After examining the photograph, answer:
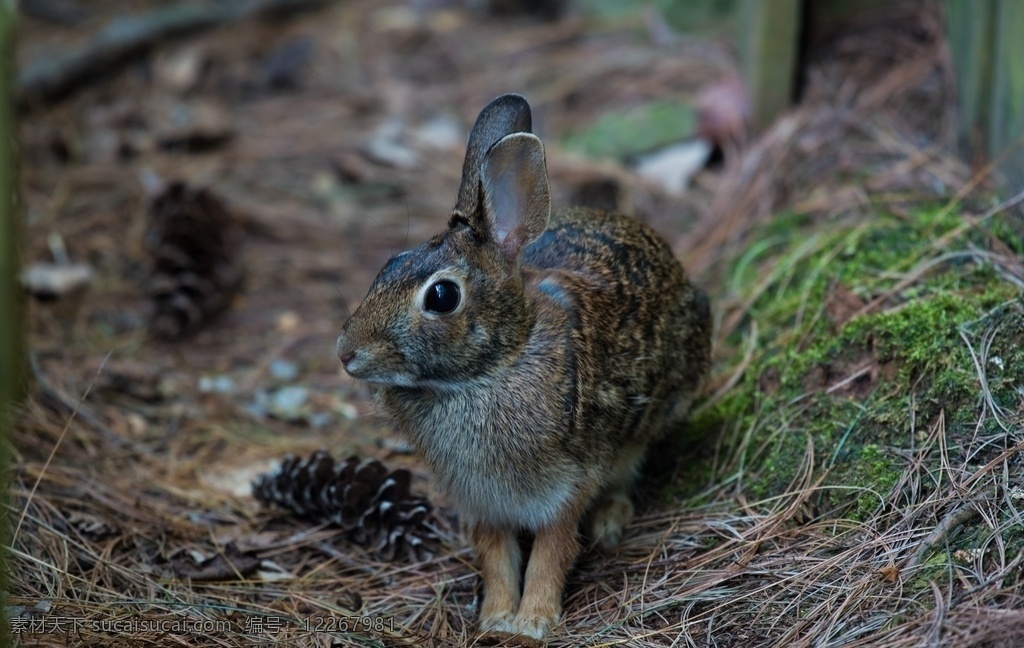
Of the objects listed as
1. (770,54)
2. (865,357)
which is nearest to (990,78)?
(770,54)

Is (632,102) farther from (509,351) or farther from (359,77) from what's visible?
(509,351)

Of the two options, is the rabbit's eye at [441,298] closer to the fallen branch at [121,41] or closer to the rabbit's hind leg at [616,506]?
the rabbit's hind leg at [616,506]

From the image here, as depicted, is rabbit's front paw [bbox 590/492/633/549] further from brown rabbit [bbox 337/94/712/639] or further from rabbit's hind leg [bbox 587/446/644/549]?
brown rabbit [bbox 337/94/712/639]

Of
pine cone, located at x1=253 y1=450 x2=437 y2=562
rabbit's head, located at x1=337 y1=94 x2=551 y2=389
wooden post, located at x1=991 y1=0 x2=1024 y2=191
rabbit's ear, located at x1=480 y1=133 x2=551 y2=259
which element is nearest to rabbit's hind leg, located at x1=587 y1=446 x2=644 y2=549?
pine cone, located at x1=253 y1=450 x2=437 y2=562

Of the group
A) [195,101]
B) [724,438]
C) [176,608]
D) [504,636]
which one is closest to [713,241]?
[724,438]

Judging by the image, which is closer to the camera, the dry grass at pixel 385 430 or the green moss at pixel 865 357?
the dry grass at pixel 385 430

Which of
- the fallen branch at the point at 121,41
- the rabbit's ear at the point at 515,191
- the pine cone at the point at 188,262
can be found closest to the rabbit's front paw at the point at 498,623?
the rabbit's ear at the point at 515,191
